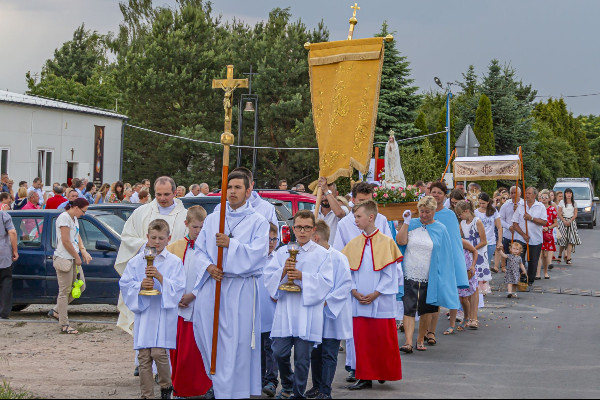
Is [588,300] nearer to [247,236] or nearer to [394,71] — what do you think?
[247,236]

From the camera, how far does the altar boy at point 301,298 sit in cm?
736

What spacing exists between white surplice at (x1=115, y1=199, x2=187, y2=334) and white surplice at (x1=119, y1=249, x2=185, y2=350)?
4.32 feet

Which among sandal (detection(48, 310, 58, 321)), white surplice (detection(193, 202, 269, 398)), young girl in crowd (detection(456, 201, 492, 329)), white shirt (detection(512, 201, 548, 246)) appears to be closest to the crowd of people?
white surplice (detection(193, 202, 269, 398))

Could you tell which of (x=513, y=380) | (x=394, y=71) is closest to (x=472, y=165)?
(x=513, y=380)

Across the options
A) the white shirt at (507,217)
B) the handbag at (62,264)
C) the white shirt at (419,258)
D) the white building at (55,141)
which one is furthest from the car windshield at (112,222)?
the white building at (55,141)

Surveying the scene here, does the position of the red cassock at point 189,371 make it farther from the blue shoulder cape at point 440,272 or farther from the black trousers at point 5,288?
the black trousers at point 5,288

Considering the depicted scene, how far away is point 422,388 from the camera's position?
8367 millimetres

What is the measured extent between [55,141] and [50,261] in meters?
22.0

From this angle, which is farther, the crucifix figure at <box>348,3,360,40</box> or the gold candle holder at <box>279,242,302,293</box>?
the crucifix figure at <box>348,3,360,40</box>

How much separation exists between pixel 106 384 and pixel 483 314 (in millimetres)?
7407

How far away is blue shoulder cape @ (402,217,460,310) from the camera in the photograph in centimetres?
1058

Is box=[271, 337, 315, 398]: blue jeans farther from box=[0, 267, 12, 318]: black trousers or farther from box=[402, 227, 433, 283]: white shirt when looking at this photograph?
box=[0, 267, 12, 318]: black trousers

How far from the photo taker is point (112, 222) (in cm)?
1386

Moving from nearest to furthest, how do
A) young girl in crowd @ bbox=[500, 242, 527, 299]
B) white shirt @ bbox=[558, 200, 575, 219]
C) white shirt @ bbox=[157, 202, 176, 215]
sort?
white shirt @ bbox=[157, 202, 176, 215]
young girl in crowd @ bbox=[500, 242, 527, 299]
white shirt @ bbox=[558, 200, 575, 219]
